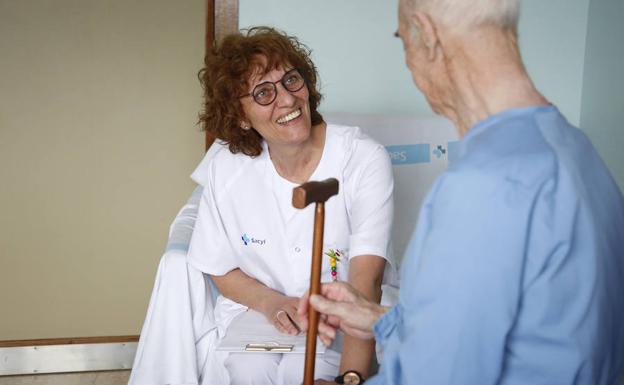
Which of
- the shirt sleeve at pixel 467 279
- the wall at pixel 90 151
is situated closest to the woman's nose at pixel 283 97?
the shirt sleeve at pixel 467 279

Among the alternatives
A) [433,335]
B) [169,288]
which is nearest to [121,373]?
[169,288]

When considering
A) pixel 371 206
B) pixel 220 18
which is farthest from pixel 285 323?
pixel 220 18

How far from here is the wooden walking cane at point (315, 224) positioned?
1201 millimetres

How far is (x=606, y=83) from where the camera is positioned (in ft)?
8.66

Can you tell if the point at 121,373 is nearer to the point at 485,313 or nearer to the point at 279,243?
the point at 279,243

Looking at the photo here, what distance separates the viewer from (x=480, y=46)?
39.0 inches

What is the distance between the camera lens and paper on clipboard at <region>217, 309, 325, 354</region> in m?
1.69

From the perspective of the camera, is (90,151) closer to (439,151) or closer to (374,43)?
(374,43)

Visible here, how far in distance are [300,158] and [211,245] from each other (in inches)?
14.4

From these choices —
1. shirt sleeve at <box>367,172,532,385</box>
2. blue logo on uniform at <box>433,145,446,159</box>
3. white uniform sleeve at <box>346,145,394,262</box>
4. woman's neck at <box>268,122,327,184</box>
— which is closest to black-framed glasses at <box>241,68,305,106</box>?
woman's neck at <box>268,122,327,184</box>

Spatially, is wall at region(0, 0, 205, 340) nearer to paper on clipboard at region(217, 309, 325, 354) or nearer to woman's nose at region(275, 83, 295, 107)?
woman's nose at region(275, 83, 295, 107)

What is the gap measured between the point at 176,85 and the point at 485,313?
212 centimetres

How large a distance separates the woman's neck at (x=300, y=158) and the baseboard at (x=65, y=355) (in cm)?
138

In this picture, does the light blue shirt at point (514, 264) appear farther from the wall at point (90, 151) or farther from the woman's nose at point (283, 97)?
the wall at point (90, 151)
